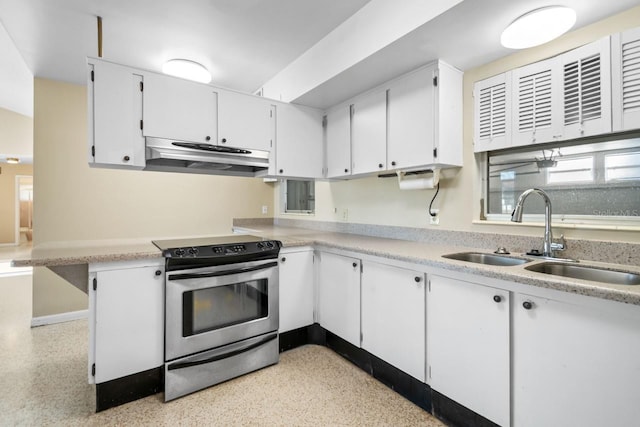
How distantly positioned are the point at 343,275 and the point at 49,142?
11.3 feet

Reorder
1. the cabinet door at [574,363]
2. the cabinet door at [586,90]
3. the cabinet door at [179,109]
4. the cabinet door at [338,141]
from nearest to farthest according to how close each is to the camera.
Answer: the cabinet door at [574,363] → the cabinet door at [586,90] → the cabinet door at [179,109] → the cabinet door at [338,141]

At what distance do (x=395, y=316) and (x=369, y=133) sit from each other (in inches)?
61.7

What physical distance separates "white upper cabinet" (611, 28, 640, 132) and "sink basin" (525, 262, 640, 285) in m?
0.74

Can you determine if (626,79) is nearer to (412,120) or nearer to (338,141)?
(412,120)

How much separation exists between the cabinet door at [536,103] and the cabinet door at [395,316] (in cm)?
115

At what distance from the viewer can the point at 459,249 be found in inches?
84.8

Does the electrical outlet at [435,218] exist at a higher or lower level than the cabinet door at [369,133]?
lower

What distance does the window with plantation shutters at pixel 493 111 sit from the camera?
2057 mm

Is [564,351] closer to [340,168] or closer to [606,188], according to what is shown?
[606,188]

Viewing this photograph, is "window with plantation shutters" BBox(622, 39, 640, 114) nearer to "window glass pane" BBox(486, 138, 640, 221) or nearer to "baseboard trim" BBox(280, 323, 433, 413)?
"window glass pane" BBox(486, 138, 640, 221)

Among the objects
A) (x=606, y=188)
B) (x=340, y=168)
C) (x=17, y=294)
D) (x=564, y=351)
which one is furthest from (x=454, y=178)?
(x=17, y=294)

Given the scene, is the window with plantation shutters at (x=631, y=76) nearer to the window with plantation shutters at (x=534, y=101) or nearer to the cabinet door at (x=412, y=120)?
the window with plantation shutters at (x=534, y=101)

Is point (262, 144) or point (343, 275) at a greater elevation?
point (262, 144)

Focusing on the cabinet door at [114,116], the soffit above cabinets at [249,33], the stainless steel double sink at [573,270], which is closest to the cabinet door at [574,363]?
the stainless steel double sink at [573,270]
